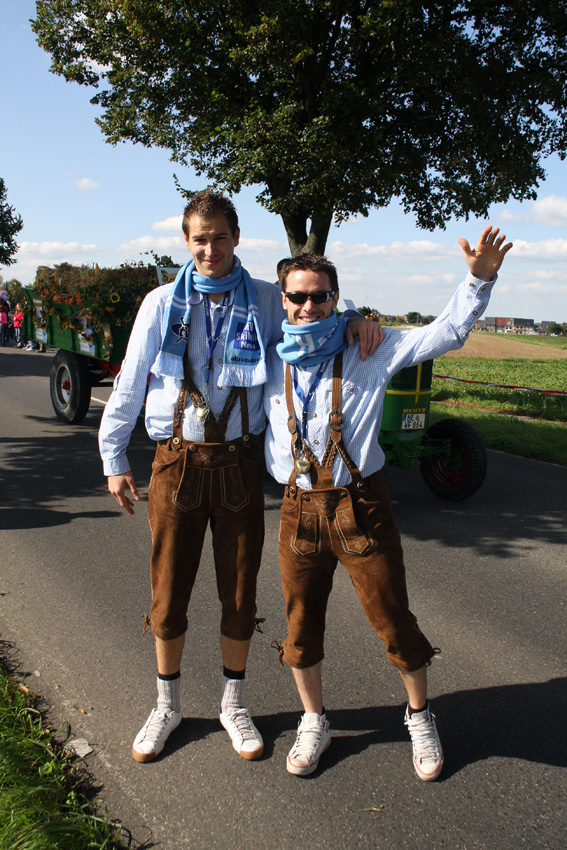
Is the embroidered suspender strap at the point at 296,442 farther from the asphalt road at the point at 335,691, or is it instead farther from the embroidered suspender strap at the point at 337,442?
the asphalt road at the point at 335,691

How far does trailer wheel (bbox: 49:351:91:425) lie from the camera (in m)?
9.55

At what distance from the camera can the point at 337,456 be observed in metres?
2.46

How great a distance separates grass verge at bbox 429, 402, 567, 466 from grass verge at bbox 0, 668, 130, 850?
743cm

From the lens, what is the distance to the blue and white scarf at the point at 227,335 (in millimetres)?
2562

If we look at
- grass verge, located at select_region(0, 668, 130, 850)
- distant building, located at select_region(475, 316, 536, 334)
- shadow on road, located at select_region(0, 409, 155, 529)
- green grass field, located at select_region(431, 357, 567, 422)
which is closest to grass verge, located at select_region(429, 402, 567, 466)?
green grass field, located at select_region(431, 357, 567, 422)

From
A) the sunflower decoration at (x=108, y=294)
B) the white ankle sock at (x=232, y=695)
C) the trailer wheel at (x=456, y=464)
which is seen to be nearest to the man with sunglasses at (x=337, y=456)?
the white ankle sock at (x=232, y=695)

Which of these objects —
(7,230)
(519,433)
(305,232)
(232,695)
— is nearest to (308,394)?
(232,695)

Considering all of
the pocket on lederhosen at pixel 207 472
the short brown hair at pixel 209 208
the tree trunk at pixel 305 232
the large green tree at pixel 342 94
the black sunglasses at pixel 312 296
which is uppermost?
the large green tree at pixel 342 94

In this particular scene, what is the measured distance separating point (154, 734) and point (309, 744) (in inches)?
24.5

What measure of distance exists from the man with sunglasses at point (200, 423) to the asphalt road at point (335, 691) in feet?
0.83

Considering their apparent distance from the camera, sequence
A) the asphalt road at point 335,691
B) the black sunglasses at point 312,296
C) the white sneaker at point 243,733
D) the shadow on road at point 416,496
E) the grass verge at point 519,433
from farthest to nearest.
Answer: the grass verge at point 519,433
the shadow on road at point 416,496
the white sneaker at point 243,733
the black sunglasses at point 312,296
the asphalt road at point 335,691

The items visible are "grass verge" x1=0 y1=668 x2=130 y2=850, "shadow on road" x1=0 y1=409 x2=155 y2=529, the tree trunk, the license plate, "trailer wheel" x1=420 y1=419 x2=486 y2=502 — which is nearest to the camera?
"grass verge" x1=0 y1=668 x2=130 y2=850

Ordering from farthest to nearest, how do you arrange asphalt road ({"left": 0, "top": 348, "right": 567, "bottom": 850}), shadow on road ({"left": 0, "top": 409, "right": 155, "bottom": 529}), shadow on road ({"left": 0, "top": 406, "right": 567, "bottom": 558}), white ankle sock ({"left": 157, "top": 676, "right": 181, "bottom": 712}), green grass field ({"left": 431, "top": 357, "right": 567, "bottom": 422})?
green grass field ({"left": 431, "top": 357, "right": 567, "bottom": 422}) → shadow on road ({"left": 0, "top": 409, "right": 155, "bottom": 529}) → shadow on road ({"left": 0, "top": 406, "right": 567, "bottom": 558}) → white ankle sock ({"left": 157, "top": 676, "right": 181, "bottom": 712}) → asphalt road ({"left": 0, "top": 348, "right": 567, "bottom": 850})

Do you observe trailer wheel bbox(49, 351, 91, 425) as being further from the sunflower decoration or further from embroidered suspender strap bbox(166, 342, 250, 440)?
embroidered suspender strap bbox(166, 342, 250, 440)
